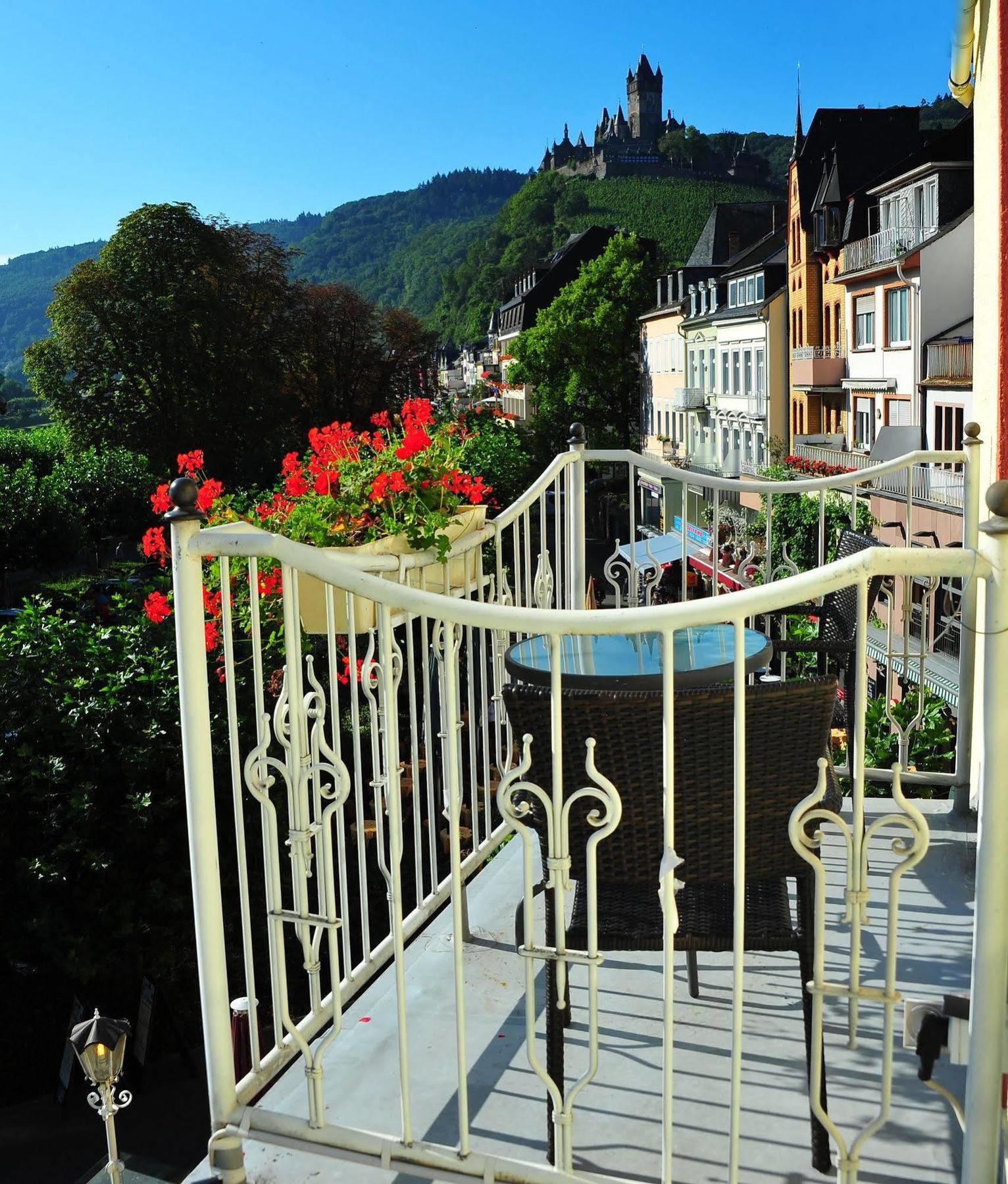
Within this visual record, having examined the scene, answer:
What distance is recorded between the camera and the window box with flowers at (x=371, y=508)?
347cm

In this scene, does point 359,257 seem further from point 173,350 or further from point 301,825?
point 301,825

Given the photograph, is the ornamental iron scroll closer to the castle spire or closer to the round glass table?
the round glass table

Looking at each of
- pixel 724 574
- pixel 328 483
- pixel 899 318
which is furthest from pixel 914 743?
pixel 899 318

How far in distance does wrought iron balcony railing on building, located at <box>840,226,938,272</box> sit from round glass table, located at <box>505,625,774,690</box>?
1218 inches

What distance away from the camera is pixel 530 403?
60.5 meters

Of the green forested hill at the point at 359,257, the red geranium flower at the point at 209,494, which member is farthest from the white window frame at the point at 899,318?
the green forested hill at the point at 359,257

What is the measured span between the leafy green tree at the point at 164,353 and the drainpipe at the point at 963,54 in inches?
1321

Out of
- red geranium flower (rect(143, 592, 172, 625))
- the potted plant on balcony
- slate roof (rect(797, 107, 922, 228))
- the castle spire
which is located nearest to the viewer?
the potted plant on balcony

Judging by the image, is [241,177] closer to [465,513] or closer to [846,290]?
[846,290]

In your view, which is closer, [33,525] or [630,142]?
[33,525]

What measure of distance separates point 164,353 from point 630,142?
413 ft

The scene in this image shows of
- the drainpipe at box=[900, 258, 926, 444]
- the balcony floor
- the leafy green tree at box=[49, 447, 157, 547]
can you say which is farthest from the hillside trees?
the balcony floor

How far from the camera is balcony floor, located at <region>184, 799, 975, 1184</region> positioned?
247cm

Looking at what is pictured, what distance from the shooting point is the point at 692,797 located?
7.25 feet
